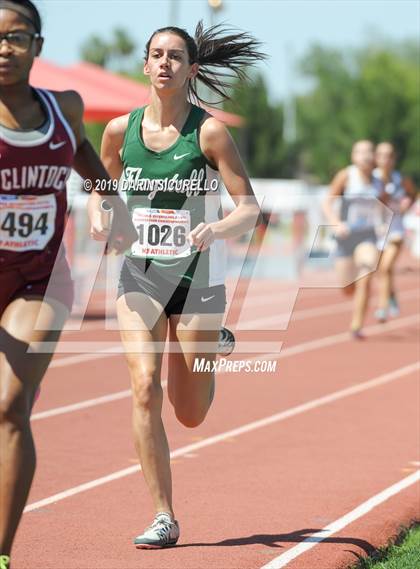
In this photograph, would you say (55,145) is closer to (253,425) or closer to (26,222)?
(26,222)

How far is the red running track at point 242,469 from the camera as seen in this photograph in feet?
19.7

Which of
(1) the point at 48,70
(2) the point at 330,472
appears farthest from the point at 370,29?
(2) the point at 330,472

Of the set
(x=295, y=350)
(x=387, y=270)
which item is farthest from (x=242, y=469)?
(x=387, y=270)

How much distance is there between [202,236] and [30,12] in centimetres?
148

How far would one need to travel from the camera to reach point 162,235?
608cm

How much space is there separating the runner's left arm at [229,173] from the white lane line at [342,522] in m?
1.46

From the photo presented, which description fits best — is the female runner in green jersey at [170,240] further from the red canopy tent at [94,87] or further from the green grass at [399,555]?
the red canopy tent at [94,87]

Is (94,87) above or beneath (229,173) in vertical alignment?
beneath

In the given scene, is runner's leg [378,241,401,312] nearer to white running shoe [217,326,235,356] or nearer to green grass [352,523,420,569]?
green grass [352,523,420,569]

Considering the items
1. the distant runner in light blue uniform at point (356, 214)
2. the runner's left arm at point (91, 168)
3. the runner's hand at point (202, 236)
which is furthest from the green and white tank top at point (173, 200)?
the distant runner in light blue uniform at point (356, 214)

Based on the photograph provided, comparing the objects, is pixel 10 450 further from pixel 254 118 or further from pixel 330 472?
pixel 254 118

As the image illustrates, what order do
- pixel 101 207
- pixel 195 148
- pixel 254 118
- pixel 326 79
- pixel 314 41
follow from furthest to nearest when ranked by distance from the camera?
pixel 314 41
pixel 326 79
pixel 254 118
pixel 195 148
pixel 101 207

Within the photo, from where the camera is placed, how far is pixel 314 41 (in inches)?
4892

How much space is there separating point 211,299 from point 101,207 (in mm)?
946
